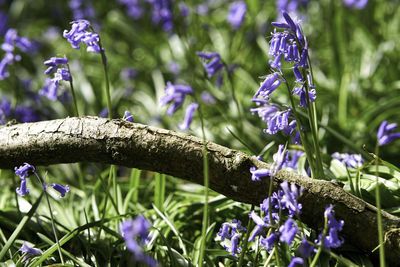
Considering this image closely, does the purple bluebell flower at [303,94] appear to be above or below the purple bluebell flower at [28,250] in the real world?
above

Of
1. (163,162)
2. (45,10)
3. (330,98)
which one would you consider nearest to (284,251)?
(163,162)

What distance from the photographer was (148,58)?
16.4ft

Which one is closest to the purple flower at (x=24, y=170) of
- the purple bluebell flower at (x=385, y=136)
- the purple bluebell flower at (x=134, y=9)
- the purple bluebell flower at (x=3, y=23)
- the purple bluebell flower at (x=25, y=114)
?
the purple bluebell flower at (x=385, y=136)

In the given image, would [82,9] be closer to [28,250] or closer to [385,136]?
[28,250]

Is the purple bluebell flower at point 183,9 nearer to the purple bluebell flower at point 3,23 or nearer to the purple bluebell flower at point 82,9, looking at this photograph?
the purple bluebell flower at point 82,9

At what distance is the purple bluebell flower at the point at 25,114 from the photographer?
3.87m

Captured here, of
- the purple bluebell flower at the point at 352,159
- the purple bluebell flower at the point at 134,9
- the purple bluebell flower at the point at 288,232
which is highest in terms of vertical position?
the purple bluebell flower at the point at 134,9

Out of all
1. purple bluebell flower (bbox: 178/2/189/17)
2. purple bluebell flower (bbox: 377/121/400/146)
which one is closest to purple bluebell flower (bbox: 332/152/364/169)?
purple bluebell flower (bbox: 377/121/400/146)

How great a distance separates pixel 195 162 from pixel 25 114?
2636mm

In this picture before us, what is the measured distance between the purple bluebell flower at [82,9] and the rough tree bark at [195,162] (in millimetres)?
3896

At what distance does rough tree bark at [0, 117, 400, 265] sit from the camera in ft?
5.85

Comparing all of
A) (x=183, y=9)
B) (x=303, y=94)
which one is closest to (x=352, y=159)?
(x=303, y=94)

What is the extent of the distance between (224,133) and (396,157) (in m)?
1.36

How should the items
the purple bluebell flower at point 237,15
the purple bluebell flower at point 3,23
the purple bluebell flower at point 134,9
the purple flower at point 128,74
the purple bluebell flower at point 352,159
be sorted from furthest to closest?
the purple bluebell flower at point 3,23 → the purple bluebell flower at point 134,9 → the purple flower at point 128,74 → the purple bluebell flower at point 237,15 → the purple bluebell flower at point 352,159
